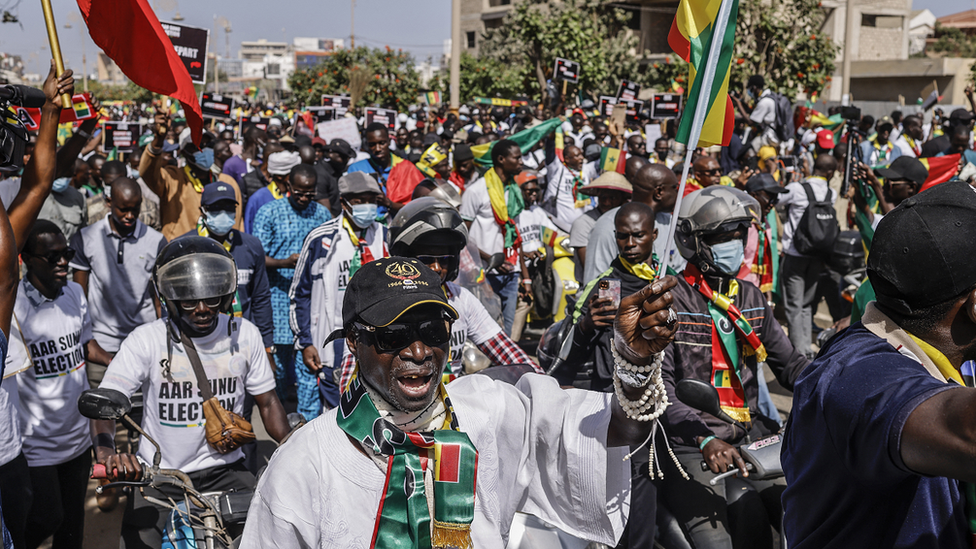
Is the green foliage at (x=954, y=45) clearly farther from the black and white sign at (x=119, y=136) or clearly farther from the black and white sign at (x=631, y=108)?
the black and white sign at (x=119, y=136)

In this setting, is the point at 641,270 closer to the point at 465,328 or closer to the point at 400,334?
the point at 465,328

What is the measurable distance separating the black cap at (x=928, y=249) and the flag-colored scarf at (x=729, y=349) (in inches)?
74.4

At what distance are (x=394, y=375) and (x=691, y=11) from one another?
1.53 m

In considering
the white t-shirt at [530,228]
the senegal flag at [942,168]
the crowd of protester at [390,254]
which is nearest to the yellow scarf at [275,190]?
the crowd of protester at [390,254]

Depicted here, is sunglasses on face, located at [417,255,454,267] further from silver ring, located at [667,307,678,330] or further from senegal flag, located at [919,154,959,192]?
senegal flag, located at [919,154,959,192]

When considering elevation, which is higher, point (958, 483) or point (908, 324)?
point (908, 324)

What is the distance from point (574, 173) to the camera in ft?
36.2

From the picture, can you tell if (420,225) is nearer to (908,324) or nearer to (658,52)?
(908,324)

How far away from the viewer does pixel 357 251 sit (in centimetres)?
535

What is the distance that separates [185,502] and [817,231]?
256 inches

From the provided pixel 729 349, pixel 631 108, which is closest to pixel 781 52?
pixel 631 108

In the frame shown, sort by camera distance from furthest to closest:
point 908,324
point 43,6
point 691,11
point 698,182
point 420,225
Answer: point 698,182
point 420,225
point 43,6
point 691,11
point 908,324

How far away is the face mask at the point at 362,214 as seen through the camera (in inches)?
211

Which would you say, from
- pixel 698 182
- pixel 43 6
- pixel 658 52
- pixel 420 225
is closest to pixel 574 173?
pixel 698 182
